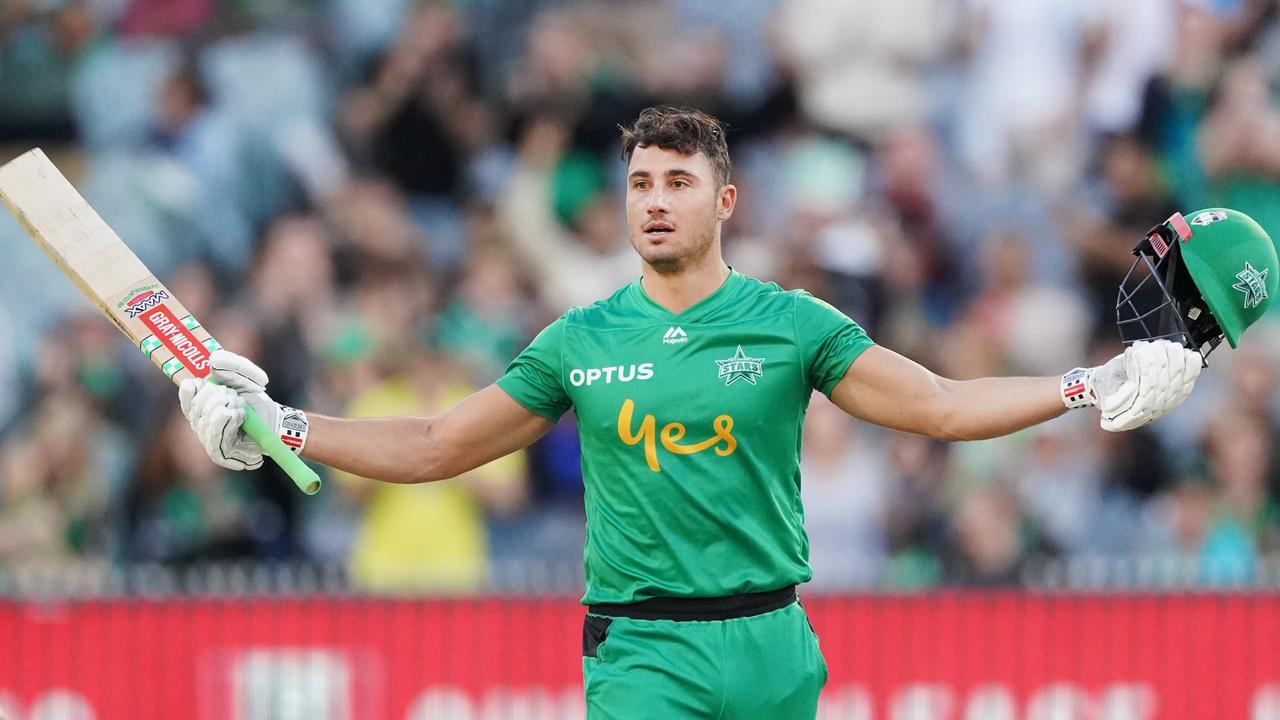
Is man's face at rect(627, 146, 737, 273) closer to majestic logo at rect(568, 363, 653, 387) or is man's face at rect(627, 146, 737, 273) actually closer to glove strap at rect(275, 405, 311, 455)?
majestic logo at rect(568, 363, 653, 387)

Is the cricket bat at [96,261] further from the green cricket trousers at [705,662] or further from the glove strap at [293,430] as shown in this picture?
the green cricket trousers at [705,662]

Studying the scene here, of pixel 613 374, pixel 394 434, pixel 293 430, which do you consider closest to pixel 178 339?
pixel 293 430

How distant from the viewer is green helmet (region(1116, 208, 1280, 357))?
19.4ft

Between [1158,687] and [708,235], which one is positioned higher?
[708,235]

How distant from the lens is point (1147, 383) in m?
5.68

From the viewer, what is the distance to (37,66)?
13.7 metres

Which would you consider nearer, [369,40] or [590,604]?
[590,604]

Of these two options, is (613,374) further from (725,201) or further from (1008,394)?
(1008,394)

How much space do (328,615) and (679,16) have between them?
5876mm

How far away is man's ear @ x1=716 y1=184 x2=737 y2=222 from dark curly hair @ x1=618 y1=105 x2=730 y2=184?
0.03m

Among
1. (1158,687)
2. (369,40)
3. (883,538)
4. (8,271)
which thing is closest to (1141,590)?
(1158,687)

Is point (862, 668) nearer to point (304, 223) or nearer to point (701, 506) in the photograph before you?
point (701, 506)

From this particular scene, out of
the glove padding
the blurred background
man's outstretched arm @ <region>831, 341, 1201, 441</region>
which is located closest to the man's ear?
man's outstretched arm @ <region>831, 341, 1201, 441</region>

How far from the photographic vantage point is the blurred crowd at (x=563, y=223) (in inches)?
461
